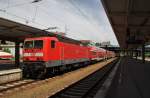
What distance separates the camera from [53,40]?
67.5 ft

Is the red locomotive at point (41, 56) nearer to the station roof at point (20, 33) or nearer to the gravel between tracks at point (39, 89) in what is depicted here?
the station roof at point (20, 33)

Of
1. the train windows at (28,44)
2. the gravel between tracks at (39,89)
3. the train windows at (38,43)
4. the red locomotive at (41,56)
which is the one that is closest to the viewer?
the gravel between tracks at (39,89)

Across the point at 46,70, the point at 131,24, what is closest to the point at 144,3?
the point at 46,70

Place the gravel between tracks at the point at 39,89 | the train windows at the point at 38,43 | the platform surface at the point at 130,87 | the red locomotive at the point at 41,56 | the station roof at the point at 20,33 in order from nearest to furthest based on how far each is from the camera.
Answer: the gravel between tracks at the point at 39,89 → the platform surface at the point at 130,87 → the red locomotive at the point at 41,56 → the train windows at the point at 38,43 → the station roof at the point at 20,33

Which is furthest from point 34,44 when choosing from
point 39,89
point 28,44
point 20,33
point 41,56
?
point 39,89

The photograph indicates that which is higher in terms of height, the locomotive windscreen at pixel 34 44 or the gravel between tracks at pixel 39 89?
the locomotive windscreen at pixel 34 44

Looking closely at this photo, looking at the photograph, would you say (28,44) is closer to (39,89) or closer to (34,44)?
(34,44)

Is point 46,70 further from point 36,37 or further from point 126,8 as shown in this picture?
point 126,8

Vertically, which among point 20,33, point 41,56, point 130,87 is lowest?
point 130,87

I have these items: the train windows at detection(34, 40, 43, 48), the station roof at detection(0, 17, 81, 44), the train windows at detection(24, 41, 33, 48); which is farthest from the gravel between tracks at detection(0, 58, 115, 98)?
the station roof at detection(0, 17, 81, 44)

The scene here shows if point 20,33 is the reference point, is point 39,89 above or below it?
below

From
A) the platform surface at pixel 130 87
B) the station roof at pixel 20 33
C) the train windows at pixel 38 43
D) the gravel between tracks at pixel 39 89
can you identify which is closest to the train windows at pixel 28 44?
the train windows at pixel 38 43

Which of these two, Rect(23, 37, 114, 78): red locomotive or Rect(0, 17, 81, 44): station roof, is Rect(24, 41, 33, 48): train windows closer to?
Rect(23, 37, 114, 78): red locomotive

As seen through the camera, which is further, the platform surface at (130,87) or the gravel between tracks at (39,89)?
the platform surface at (130,87)
